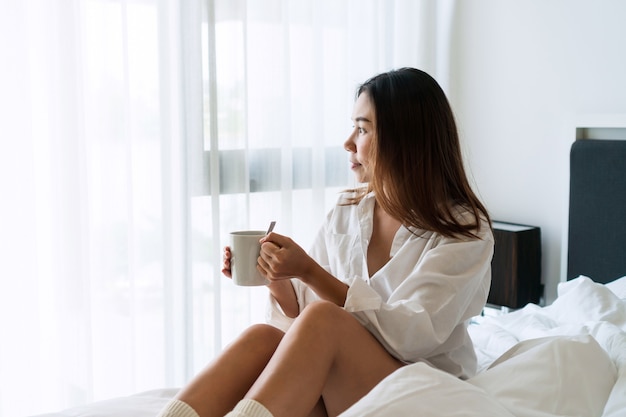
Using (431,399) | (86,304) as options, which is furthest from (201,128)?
(431,399)

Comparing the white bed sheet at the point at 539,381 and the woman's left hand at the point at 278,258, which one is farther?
the woman's left hand at the point at 278,258

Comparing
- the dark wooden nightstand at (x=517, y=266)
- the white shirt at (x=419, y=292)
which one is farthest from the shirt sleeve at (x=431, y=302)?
the dark wooden nightstand at (x=517, y=266)

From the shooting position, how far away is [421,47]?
289cm

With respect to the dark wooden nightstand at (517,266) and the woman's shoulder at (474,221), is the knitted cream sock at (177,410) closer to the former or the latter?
the woman's shoulder at (474,221)

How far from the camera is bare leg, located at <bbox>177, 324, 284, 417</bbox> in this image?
1.12 m

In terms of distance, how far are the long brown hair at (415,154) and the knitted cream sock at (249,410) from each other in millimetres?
585

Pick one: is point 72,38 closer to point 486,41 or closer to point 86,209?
point 86,209

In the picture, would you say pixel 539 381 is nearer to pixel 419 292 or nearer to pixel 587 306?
pixel 419 292

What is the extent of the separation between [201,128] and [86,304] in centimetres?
66

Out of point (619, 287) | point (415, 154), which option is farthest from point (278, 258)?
point (619, 287)

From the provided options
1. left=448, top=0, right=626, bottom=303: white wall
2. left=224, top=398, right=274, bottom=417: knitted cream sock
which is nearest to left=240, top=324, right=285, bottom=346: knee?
left=224, top=398, right=274, bottom=417: knitted cream sock

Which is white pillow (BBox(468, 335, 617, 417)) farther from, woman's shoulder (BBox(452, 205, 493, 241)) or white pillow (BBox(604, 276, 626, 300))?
white pillow (BBox(604, 276, 626, 300))

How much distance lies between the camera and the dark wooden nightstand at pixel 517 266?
256cm

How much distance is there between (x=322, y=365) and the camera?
117 centimetres
